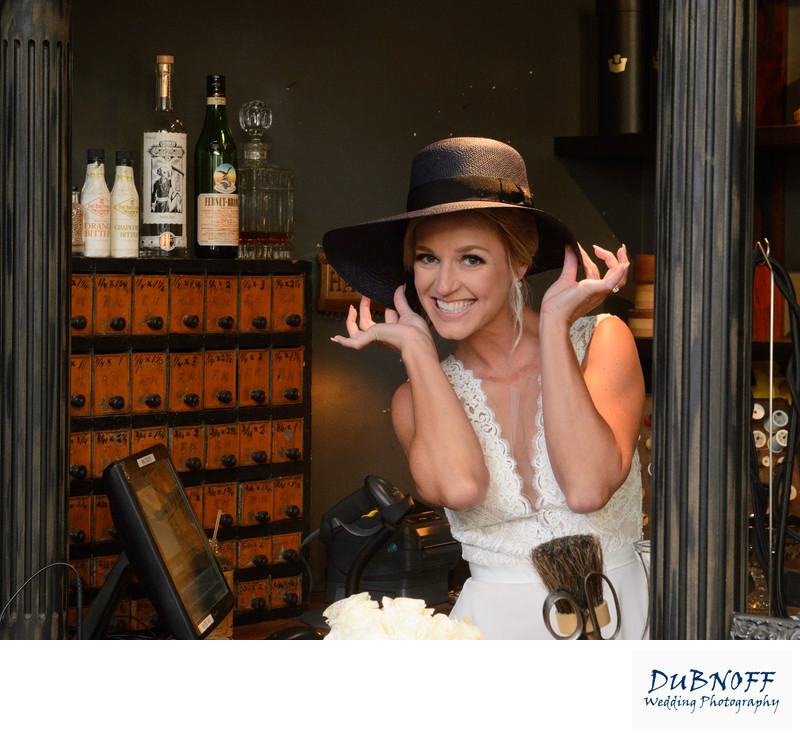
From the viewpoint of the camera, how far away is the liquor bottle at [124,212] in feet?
7.93

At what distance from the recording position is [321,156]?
3.08m

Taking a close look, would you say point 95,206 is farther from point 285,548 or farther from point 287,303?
point 285,548

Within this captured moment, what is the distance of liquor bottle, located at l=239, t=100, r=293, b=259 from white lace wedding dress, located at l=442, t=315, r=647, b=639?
1274 millimetres

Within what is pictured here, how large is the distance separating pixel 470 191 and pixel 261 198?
Result: 57.1 inches

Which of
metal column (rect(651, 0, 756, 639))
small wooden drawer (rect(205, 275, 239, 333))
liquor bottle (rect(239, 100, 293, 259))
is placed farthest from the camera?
liquor bottle (rect(239, 100, 293, 259))

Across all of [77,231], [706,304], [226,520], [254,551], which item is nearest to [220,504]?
[226,520]

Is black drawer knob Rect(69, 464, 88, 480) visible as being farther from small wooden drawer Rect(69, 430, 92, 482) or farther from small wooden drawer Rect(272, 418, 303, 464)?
small wooden drawer Rect(272, 418, 303, 464)

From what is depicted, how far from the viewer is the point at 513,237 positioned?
1545 millimetres

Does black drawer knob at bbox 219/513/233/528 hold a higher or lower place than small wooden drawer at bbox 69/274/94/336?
lower

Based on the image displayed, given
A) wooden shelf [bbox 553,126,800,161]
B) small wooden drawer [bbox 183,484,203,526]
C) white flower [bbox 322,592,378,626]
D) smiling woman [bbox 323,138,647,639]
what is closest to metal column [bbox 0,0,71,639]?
white flower [bbox 322,592,378,626]

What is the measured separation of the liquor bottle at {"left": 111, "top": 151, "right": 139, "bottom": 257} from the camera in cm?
242
